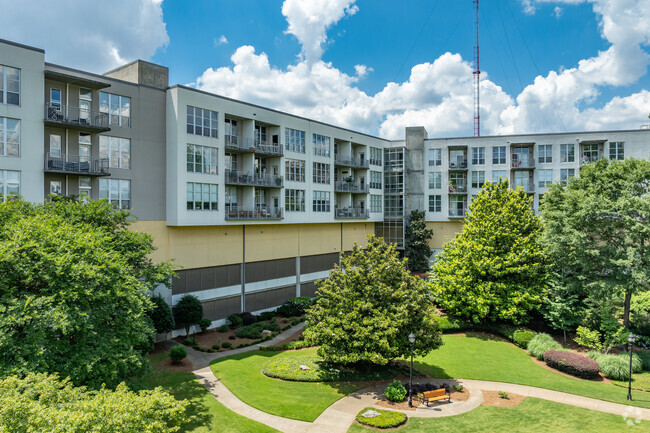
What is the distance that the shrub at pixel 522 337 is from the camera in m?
31.8

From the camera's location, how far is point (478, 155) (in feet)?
180

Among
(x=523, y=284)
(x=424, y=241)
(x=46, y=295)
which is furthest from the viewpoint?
(x=424, y=241)

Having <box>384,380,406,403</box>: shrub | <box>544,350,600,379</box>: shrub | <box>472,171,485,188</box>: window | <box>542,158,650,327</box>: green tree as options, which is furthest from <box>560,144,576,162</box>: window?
<box>384,380,406,403</box>: shrub

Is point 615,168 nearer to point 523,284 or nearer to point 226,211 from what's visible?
point 523,284

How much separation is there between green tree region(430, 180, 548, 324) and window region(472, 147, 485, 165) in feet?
63.1

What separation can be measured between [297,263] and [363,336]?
910 inches

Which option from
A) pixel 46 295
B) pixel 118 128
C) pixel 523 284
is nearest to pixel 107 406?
pixel 46 295

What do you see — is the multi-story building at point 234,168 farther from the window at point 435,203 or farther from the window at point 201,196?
the window at point 435,203

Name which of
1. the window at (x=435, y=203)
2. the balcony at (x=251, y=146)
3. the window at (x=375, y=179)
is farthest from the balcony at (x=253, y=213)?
the window at (x=435, y=203)

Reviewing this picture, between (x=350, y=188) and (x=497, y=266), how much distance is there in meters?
20.9

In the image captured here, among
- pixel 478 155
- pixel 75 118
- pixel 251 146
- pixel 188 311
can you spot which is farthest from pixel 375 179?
pixel 75 118

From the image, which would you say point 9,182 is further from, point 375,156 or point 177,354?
point 375,156

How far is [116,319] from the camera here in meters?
17.6

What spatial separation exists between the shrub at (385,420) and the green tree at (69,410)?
8.55 m
